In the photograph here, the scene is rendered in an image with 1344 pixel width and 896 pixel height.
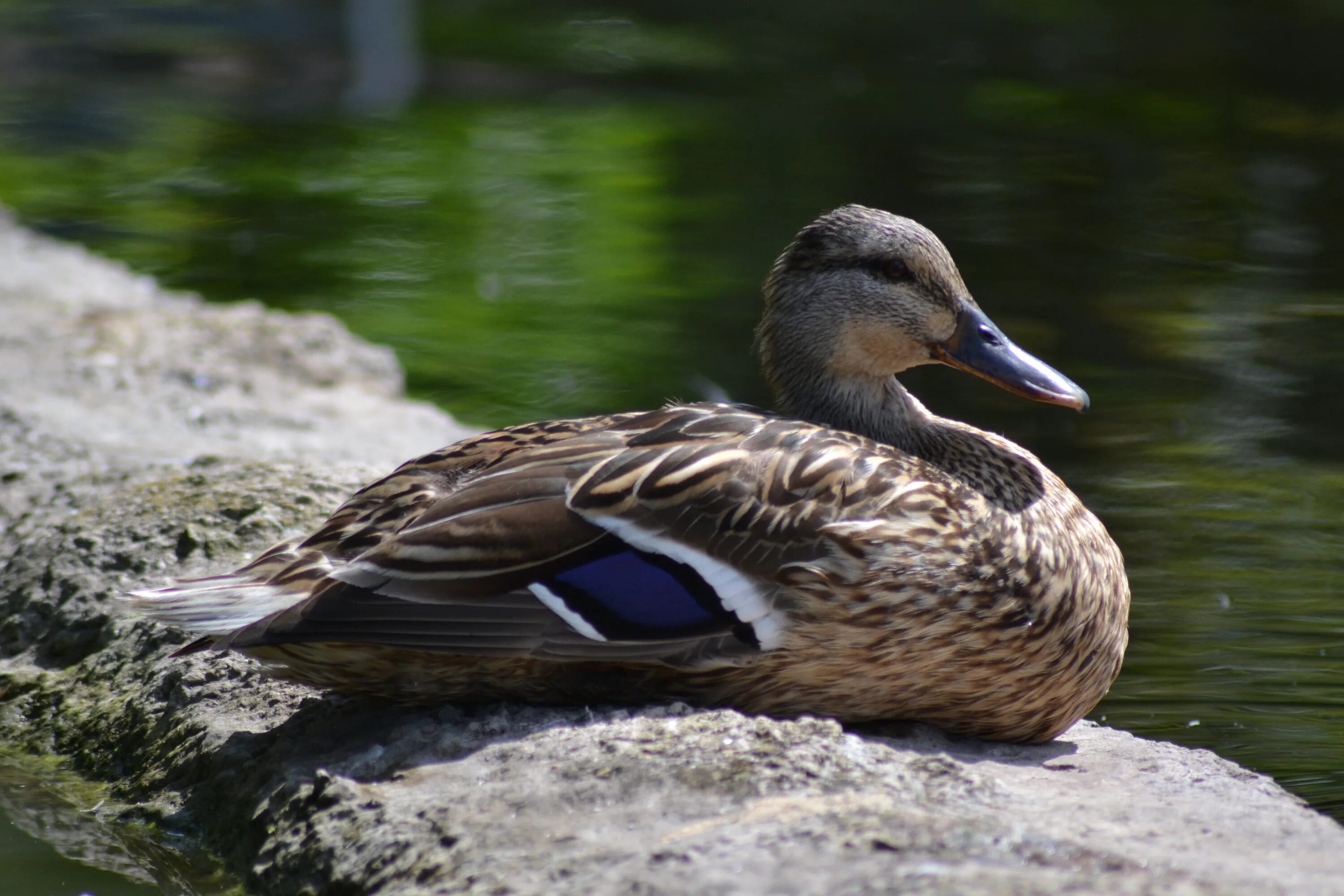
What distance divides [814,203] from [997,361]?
21.3ft

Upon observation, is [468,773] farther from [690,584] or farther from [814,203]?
[814,203]

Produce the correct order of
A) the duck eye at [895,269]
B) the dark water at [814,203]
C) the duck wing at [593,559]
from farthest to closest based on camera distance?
the dark water at [814,203], the duck eye at [895,269], the duck wing at [593,559]

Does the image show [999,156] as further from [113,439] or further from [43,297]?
[113,439]

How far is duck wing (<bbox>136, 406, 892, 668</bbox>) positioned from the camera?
12.1ft

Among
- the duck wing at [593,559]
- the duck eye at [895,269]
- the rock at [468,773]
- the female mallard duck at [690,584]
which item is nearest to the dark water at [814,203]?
the female mallard duck at [690,584]

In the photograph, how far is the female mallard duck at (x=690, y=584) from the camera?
372 centimetres

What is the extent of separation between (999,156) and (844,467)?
910 centimetres

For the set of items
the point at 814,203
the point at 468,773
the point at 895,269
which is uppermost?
the point at 895,269

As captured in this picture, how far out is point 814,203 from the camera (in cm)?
1084

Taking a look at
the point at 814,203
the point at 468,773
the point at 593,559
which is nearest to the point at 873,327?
the point at 593,559

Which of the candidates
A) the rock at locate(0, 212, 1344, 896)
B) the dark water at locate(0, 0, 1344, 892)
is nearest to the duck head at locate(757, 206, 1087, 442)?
the rock at locate(0, 212, 1344, 896)

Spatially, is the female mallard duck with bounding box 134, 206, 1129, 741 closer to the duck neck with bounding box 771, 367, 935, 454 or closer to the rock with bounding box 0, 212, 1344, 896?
the rock with bounding box 0, 212, 1344, 896

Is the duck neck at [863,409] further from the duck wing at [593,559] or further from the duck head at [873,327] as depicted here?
the duck wing at [593,559]

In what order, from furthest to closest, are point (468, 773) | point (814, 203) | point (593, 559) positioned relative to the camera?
point (814, 203) < point (593, 559) < point (468, 773)
